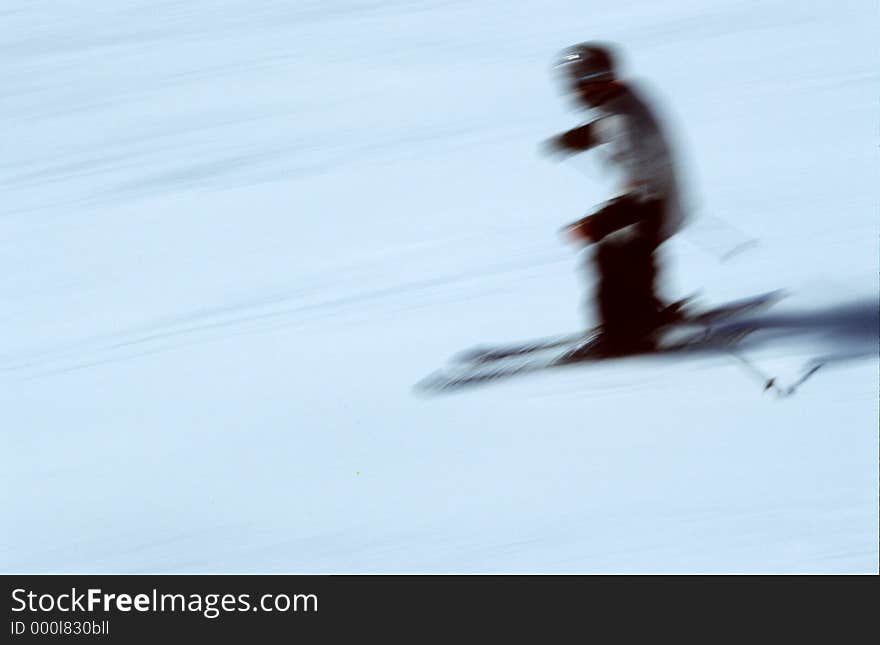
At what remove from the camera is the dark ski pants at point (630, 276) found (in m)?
2.56

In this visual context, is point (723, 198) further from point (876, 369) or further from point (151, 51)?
point (151, 51)

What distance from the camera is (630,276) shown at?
2652 millimetres

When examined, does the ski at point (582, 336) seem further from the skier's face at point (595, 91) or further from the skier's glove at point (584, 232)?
the skier's face at point (595, 91)

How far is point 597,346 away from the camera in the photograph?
8.99 ft

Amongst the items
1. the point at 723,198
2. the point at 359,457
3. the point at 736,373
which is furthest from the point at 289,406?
the point at 723,198

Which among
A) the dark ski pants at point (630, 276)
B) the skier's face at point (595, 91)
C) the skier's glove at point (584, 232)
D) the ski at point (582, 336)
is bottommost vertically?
the ski at point (582, 336)

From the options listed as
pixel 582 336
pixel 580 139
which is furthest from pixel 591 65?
pixel 582 336

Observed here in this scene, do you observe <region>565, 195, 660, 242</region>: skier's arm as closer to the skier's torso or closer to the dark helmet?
the skier's torso

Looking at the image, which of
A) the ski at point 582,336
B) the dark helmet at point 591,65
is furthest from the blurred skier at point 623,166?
Answer: the ski at point 582,336

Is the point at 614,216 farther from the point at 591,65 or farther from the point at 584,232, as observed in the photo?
the point at 591,65

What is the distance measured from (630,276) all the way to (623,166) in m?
0.26

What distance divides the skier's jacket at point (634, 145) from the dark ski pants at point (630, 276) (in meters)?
0.03

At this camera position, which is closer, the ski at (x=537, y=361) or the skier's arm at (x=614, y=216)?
the skier's arm at (x=614, y=216)

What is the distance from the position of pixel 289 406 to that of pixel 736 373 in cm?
103
